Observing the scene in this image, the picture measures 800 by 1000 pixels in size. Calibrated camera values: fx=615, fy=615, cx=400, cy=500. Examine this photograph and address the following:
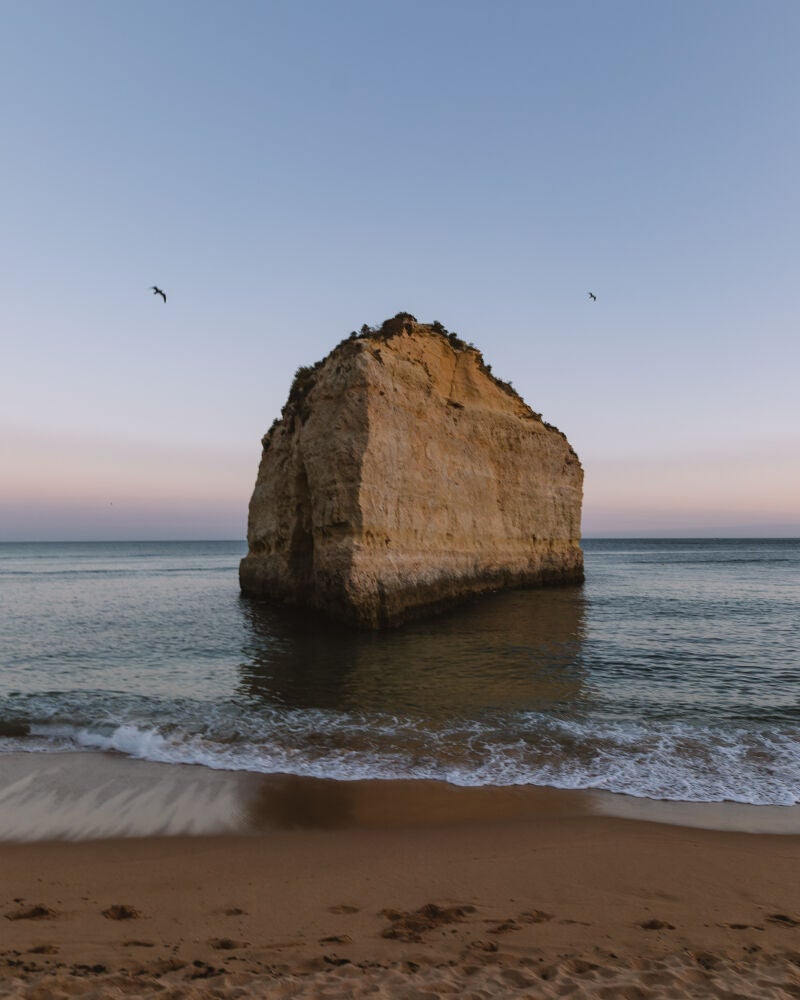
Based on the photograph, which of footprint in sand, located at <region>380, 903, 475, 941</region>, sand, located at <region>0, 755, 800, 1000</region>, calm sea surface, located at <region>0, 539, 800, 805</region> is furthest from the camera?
calm sea surface, located at <region>0, 539, 800, 805</region>

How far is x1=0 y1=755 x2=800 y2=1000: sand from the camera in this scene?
326cm

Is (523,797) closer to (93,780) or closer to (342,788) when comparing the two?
(342,788)

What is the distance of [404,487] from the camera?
19734 millimetres

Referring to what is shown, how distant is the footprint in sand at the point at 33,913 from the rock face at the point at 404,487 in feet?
42.4

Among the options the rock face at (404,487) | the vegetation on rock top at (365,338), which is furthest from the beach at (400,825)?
the vegetation on rock top at (365,338)

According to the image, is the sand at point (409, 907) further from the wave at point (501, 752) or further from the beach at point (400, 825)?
the wave at point (501, 752)

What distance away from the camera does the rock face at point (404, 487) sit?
1791 centimetres

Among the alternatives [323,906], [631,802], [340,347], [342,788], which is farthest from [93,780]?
[340,347]

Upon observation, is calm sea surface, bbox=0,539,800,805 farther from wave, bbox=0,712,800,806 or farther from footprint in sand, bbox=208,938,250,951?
footprint in sand, bbox=208,938,250,951

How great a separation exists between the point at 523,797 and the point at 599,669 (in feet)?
21.9

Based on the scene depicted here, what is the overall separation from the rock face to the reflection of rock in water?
1.59m

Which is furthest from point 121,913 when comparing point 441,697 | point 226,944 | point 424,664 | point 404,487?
point 404,487

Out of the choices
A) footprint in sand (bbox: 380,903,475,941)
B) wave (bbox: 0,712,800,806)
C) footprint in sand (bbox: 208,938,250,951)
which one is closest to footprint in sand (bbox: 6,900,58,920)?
footprint in sand (bbox: 208,938,250,951)

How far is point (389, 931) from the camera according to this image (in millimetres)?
3826
